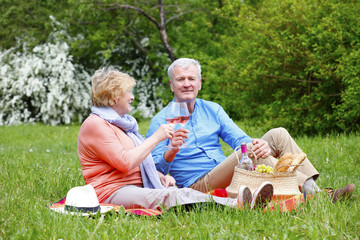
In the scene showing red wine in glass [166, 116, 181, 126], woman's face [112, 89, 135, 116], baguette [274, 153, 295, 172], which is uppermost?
woman's face [112, 89, 135, 116]

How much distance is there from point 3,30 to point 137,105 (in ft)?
17.0

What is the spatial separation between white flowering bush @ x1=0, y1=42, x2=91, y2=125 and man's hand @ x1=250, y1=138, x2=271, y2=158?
10.7 m

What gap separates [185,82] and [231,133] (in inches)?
27.0

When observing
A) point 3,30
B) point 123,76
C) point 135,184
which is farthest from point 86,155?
point 3,30

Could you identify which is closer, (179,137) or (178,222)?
(178,222)

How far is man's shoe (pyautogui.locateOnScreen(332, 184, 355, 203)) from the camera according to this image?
12.3 feet

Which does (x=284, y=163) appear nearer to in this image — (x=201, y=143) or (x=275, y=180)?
(x=275, y=180)

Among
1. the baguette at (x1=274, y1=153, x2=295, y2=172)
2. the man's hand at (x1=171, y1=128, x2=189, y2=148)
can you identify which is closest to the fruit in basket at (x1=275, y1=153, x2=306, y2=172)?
the baguette at (x1=274, y1=153, x2=295, y2=172)

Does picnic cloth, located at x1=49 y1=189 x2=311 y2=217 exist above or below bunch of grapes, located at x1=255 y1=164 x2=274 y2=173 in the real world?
below

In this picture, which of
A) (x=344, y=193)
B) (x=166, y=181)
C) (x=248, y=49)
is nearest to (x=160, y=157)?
(x=166, y=181)

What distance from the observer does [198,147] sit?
4.39m

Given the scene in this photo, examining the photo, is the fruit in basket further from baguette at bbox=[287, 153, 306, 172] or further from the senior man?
the senior man

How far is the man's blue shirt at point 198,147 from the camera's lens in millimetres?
4363

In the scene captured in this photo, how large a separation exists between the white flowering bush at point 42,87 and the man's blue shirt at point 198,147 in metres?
9.96
